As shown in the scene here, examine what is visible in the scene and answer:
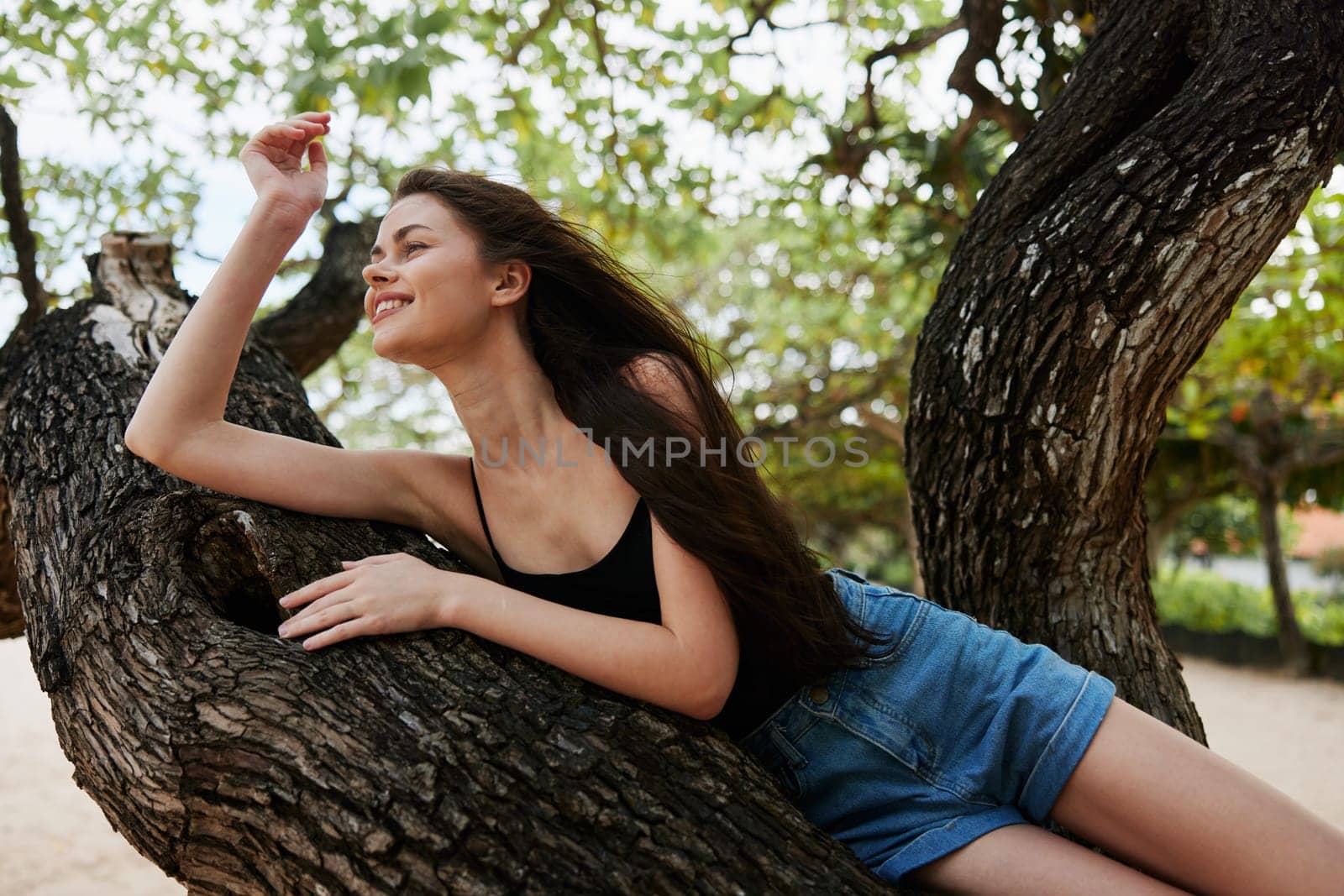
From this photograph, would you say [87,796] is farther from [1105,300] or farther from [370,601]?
[1105,300]

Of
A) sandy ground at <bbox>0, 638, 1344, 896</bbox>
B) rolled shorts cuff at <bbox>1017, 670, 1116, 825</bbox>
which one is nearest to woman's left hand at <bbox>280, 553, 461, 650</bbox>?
rolled shorts cuff at <bbox>1017, 670, 1116, 825</bbox>

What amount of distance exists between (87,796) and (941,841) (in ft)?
25.6

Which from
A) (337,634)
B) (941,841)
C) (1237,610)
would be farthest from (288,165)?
(1237,610)

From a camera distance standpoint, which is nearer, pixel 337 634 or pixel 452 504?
pixel 337 634

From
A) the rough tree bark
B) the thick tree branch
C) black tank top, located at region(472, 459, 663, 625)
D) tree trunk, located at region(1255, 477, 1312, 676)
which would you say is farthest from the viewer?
tree trunk, located at region(1255, 477, 1312, 676)

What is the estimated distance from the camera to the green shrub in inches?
598

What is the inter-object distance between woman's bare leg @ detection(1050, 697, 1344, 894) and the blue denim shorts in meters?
0.05

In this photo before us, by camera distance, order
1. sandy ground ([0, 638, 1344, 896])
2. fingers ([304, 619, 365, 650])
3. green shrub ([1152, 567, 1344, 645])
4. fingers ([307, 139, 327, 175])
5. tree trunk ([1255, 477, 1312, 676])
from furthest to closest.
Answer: green shrub ([1152, 567, 1344, 645])
tree trunk ([1255, 477, 1312, 676])
sandy ground ([0, 638, 1344, 896])
fingers ([307, 139, 327, 175])
fingers ([304, 619, 365, 650])

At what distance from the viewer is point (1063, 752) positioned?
5.94ft

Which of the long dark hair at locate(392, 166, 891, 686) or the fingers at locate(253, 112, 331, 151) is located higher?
the fingers at locate(253, 112, 331, 151)

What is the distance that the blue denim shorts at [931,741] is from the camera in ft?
5.90

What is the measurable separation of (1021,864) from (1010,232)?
58.0 inches

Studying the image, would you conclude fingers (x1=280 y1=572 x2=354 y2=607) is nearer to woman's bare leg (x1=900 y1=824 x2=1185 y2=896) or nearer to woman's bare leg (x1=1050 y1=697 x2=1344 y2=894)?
woman's bare leg (x1=900 y1=824 x2=1185 y2=896)

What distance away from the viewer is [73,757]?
1.70 meters
